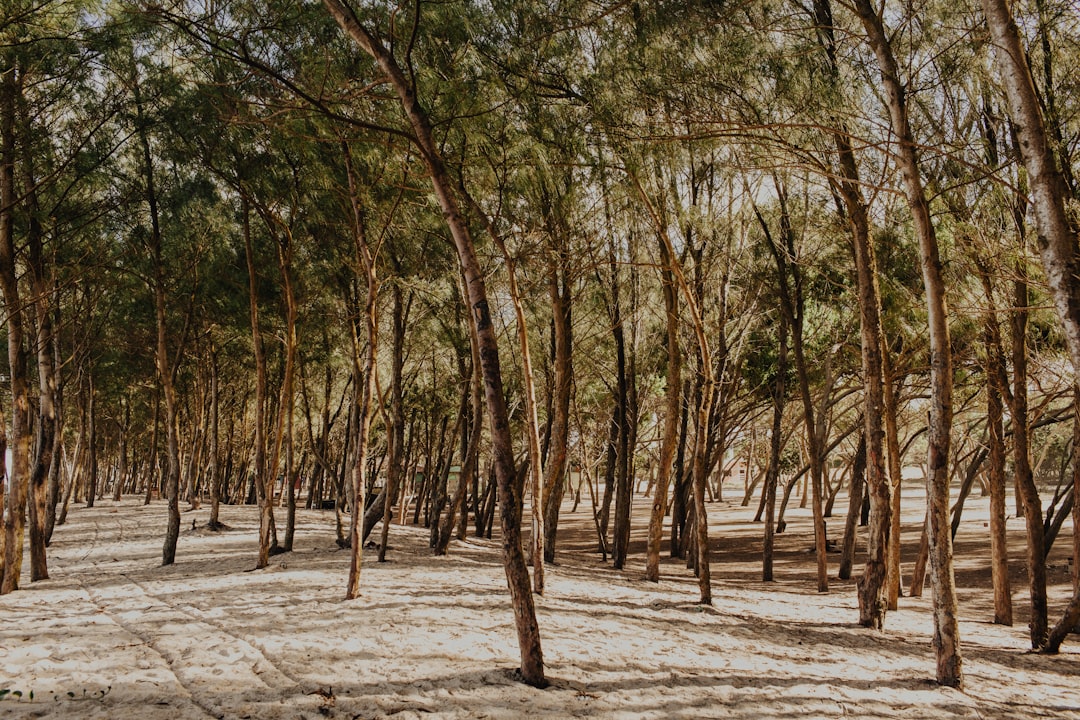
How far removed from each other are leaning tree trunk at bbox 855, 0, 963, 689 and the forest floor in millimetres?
460

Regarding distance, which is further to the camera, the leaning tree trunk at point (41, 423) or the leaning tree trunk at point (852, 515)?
the leaning tree trunk at point (852, 515)

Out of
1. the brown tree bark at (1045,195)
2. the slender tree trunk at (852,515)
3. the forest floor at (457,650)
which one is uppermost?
the brown tree bark at (1045,195)

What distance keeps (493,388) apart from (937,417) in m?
4.12

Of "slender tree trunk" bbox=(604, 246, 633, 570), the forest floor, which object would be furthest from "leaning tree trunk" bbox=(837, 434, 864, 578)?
"slender tree trunk" bbox=(604, 246, 633, 570)

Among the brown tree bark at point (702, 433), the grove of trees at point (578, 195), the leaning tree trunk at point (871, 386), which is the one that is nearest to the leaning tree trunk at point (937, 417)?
the grove of trees at point (578, 195)

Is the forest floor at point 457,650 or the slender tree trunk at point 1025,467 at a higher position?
the slender tree trunk at point 1025,467

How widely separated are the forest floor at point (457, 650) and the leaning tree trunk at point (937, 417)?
0.46 metres

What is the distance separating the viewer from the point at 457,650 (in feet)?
20.7

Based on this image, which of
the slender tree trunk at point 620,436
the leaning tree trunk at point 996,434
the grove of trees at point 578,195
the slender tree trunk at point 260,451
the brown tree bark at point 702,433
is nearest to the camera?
the grove of trees at point 578,195

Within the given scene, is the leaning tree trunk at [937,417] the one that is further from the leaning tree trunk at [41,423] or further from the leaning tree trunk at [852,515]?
the leaning tree trunk at [41,423]

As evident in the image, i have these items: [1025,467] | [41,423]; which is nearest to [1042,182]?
[1025,467]

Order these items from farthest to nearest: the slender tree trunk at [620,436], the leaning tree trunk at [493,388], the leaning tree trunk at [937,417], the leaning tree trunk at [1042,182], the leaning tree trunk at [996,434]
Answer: the slender tree trunk at [620,436], the leaning tree trunk at [996,434], the leaning tree trunk at [937,417], the leaning tree trunk at [493,388], the leaning tree trunk at [1042,182]

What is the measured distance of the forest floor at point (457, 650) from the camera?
5.09 metres

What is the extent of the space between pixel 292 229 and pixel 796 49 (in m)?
8.55
